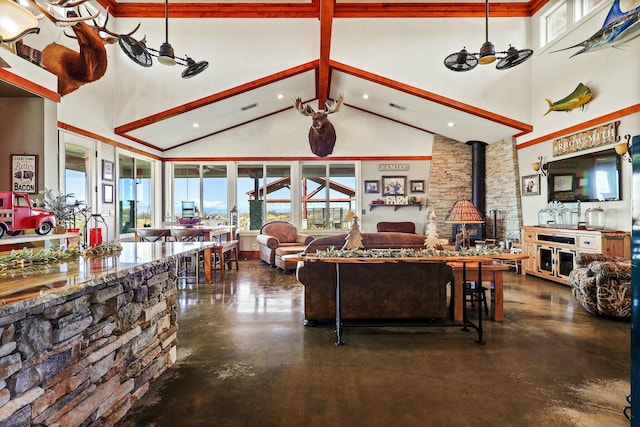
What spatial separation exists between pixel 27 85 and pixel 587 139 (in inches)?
278

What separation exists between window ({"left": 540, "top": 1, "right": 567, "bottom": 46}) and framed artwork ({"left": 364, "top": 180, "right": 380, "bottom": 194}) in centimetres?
433

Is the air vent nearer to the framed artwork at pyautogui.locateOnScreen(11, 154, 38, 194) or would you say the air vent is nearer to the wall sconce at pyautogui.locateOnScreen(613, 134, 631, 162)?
the framed artwork at pyautogui.locateOnScreen(11, 154, 38, 194)

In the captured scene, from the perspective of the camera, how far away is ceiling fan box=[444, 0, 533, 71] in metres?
4.47

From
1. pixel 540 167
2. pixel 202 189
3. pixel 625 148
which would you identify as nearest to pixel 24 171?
pixel 202 189

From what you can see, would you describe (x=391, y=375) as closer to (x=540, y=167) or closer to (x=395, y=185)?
(x=540, y=167)

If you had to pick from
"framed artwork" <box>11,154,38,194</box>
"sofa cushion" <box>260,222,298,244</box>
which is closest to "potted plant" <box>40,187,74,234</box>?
"framed artwork" <box>11,154,38,194</box>

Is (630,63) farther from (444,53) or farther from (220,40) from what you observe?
(220,40)

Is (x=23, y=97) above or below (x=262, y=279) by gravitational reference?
above

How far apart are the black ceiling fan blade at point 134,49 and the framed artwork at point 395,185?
19.2 ft

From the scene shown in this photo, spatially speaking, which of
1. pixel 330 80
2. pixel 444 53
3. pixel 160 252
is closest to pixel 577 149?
pixel 444 53

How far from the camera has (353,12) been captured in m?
5.98

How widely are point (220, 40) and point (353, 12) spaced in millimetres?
2482

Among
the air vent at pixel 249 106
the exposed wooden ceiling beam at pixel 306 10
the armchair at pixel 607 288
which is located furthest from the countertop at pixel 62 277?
the air vent at pixel 249 106

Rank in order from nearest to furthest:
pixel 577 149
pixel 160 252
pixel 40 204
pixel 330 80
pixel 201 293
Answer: pixel 160 252 → pixel 40 204 → pixel 201 293 → pixel 577 149 → pixel 330 80
